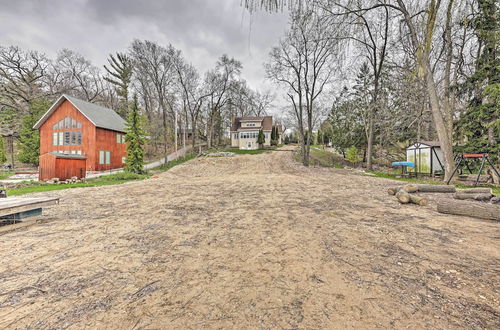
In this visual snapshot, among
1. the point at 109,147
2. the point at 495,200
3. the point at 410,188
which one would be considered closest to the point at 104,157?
the point at 109,147

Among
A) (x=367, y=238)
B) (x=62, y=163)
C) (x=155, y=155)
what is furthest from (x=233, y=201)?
(x=155, y=155)

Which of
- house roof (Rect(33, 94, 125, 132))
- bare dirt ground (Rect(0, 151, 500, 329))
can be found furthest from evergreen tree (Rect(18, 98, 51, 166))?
bare dirt ground (Rect(0, 151, 500, 329))

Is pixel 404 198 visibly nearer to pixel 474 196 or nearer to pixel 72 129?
pixel 474 196

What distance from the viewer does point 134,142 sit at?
698 inches

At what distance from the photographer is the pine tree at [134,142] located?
17.4 metres

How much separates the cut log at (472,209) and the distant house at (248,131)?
3129 centimetres

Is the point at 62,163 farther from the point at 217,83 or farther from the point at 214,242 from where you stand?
the point at 217,83

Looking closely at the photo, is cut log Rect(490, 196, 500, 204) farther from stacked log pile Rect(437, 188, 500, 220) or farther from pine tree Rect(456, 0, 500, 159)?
pine tree Rect(456, 0, 500, 159)

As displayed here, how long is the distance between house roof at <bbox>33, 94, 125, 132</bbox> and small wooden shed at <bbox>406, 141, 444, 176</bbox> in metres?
28.9

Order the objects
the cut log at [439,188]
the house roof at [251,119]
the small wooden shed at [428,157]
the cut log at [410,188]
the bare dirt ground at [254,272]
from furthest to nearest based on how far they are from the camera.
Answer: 1. the house roof at [251,119]
2. the small wooden shed at [428,157]
3. the cut log at [439,188]
4. the cut log at [410,188]
5. the bare dirt ground at [254,272]

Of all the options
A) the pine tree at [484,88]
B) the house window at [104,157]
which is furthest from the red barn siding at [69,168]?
the pine tree at [484,88]

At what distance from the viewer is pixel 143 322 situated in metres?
1.74

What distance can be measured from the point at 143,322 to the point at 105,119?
85.7 ft

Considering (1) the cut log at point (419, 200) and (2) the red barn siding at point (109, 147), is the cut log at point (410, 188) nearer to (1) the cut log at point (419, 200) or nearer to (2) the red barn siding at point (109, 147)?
(1) the cut log at point (419, 200)
